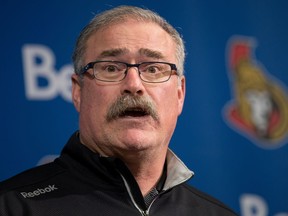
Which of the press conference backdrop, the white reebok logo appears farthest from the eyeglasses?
the press conference backdrop

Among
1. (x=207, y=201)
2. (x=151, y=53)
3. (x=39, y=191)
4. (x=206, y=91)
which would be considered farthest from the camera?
(x=206, y=91)

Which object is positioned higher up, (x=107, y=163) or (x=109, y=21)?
(x=109, y=21)

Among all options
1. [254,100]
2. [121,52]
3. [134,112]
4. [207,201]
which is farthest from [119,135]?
[254,100]

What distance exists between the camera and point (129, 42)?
1.34 metres

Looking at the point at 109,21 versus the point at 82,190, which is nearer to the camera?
the point at 82,190

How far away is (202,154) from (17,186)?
0.83 meters

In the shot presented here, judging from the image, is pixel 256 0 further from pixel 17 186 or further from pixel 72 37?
pixel 17 186

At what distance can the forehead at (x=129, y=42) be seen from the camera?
1341 millimetres

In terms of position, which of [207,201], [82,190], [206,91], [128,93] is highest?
[128,93]

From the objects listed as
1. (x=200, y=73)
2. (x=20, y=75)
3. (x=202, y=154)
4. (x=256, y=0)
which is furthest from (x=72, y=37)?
(x=256, y=0)

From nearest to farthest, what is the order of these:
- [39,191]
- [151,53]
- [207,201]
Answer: [39,191]
[151,53]
[207,201]

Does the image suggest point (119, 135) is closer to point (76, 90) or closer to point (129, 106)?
point (129, 106)

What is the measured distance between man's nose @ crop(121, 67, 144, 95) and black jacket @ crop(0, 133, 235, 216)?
16 centimetres

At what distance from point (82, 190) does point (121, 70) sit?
0.97 ft
